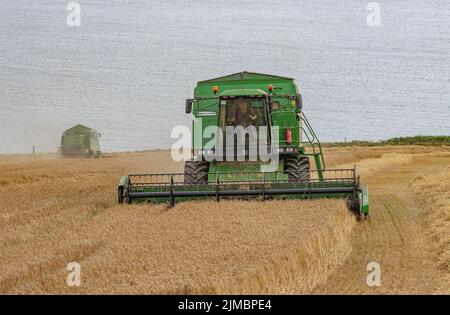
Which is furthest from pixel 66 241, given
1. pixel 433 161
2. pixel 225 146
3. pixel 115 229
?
pixel 433 161

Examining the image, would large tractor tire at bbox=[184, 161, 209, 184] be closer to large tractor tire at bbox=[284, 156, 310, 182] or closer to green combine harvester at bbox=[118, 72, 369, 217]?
green combine harvester at bbox=[118, 72, 369, 217]

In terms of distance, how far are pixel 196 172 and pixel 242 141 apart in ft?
3.77

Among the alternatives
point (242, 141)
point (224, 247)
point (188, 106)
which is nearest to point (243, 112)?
point (242, 141)

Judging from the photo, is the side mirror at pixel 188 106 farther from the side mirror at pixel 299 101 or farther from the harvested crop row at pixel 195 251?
the harvested crop row at pixel 195 251

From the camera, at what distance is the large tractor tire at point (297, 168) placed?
638 inches

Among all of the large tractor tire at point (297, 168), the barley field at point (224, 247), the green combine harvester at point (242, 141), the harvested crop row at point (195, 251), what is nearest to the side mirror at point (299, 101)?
the green combine harvester at point (242, 141)

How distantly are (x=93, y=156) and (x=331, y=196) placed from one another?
32.6m

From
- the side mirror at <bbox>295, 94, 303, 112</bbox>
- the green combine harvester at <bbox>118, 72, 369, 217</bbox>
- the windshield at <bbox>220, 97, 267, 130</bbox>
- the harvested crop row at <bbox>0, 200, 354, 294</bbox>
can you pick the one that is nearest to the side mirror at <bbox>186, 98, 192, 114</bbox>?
the green combine harvester at <bbox>118, 72, 369, 217</bbox>

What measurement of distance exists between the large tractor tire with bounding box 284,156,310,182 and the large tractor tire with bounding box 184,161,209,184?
5.48ft

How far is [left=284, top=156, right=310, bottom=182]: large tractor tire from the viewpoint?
16203 mm

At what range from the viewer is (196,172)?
645 inches

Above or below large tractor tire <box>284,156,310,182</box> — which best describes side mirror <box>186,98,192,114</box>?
above

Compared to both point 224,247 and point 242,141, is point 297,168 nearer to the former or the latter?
point 242,141

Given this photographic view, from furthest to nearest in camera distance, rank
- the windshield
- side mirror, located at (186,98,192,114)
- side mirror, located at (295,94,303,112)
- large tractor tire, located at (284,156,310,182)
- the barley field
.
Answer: the windshield < side mirror, located at (295,94,303,112) < large tractor tire, located at (284,156,310,182) < side mirror, located at (186,98,192,114) < the barley field
